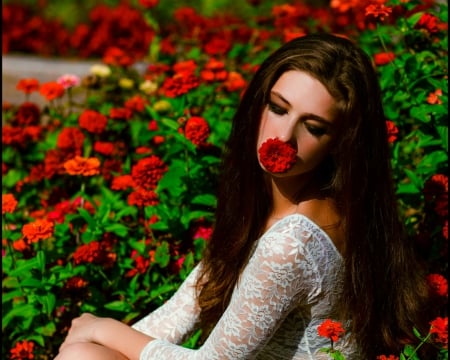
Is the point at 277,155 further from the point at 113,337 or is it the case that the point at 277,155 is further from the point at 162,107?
the point at 162,107

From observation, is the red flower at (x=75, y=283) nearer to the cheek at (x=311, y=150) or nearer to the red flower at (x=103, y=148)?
the red flower at (x=103, y=148)

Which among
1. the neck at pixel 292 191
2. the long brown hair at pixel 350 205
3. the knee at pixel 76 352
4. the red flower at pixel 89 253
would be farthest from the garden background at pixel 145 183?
the neck at pixel 292 191

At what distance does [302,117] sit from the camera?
6.13 feet

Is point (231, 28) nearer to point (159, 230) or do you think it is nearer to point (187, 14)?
point (187, 14)

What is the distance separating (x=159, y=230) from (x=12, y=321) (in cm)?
56

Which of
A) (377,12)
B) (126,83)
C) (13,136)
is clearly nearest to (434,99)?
(377,12)

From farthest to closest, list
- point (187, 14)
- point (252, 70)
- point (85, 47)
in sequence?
point (85, 47), point (187, 14), point (252, 70)

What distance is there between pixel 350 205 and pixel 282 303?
0.31m

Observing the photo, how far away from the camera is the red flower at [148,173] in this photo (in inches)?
94.3

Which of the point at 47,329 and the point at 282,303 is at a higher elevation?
the point at 282,303

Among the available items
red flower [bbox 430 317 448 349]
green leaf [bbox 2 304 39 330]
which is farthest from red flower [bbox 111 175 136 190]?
red flower [bbox 430 317 448 349]

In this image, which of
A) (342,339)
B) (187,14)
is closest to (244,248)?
(342,339)

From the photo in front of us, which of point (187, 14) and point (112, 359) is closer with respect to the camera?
point (112, 359)

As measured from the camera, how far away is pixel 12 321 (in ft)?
8.24
